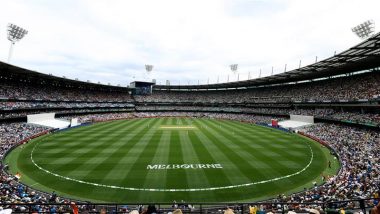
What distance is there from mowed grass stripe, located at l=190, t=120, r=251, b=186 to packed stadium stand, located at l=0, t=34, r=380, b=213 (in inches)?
196

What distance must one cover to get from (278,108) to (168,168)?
6218cm

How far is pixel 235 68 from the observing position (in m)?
130

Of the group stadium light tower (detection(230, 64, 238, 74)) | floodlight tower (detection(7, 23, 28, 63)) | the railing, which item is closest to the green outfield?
the railing

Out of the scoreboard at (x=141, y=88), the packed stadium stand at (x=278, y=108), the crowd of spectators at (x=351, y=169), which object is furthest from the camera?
the scoreboard at (x=141, y=88)

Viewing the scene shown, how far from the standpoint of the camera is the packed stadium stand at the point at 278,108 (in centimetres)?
1925

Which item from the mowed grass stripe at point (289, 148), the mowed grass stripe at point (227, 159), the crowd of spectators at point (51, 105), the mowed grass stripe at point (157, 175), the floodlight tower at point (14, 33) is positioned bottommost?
the mowed grass stripe at point (157, 175)

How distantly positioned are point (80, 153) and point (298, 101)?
60269 mm

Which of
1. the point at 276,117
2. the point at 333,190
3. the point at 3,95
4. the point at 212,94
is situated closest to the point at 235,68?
the point at 212,94

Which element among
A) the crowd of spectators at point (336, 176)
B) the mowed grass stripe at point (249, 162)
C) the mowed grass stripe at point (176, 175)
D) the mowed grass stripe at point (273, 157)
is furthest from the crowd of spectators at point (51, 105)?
the mowed grass stripe at point (273, 157)

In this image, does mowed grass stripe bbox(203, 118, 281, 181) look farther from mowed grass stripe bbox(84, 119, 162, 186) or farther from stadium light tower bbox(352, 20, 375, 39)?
stadium light tower bbox(352, 20, 375, 39)

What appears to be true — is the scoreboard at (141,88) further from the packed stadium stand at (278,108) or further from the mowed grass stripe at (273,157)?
the mowed grass stripe at (273,157)

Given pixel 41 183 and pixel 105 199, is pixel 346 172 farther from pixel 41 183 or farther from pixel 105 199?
pixel 41 183

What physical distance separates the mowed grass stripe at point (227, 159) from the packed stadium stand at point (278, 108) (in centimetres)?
497

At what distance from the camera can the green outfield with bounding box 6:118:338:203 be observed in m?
21.5
